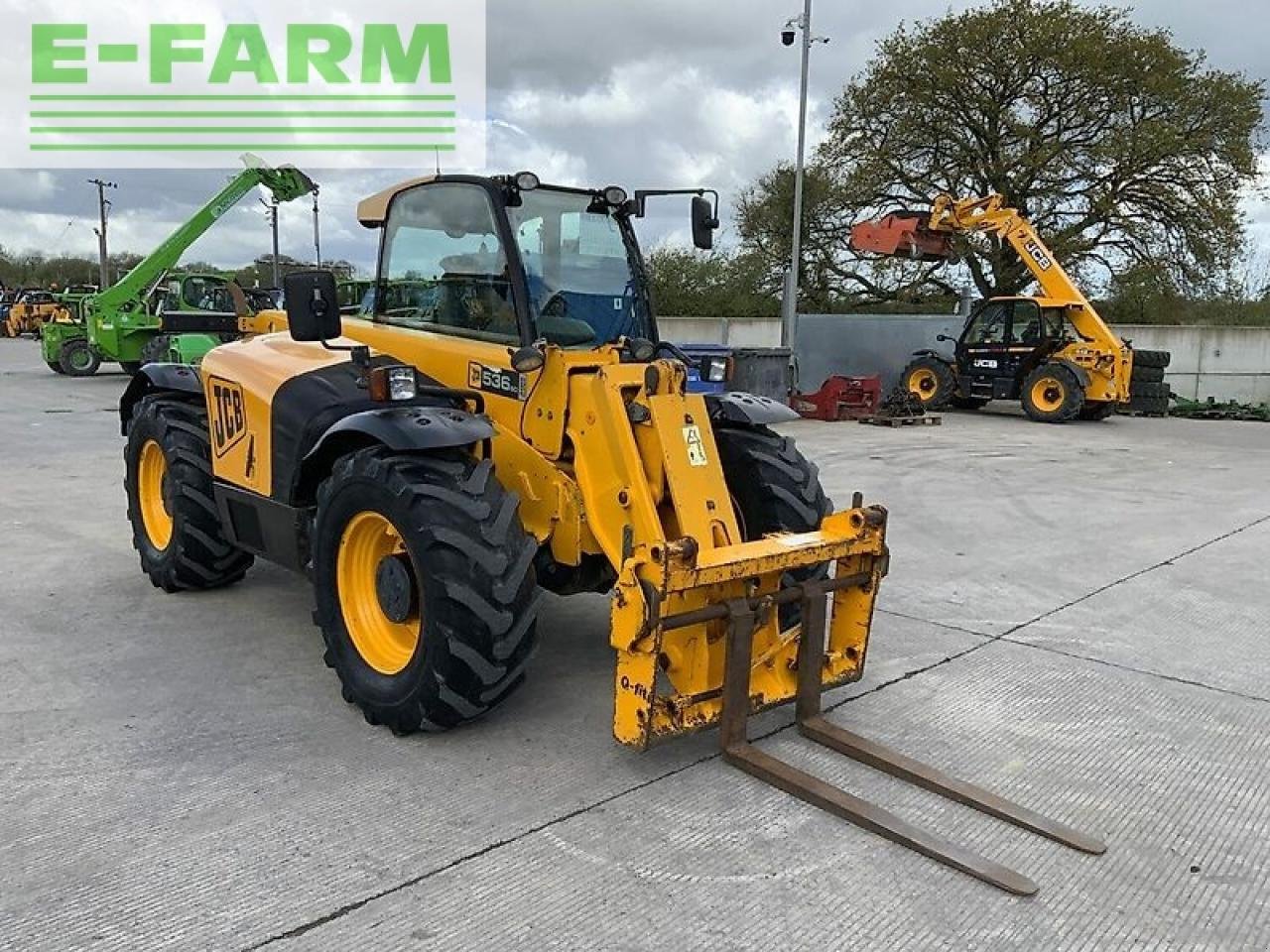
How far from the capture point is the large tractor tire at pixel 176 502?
5.26 m

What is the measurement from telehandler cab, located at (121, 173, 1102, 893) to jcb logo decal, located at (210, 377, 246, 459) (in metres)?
0.02

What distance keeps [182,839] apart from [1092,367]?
15.5 m

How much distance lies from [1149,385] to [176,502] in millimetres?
16620

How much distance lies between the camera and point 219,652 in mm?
4602

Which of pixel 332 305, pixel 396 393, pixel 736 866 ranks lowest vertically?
pixel 736 866

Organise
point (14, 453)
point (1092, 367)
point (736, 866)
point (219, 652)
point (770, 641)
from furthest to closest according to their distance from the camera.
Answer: point (1092, 367) < point (14, 453) < point (219, 652) < point (770, 641) < point (736, 866)

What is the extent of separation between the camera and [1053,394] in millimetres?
16156

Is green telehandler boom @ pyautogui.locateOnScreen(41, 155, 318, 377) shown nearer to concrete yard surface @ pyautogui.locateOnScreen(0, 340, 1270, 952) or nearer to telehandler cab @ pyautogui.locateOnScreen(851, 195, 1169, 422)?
telehandler cab @ pyautogui.locateOnScreen(851, 195, 1169, 422)

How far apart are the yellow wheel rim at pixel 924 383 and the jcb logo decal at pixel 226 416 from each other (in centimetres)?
1399

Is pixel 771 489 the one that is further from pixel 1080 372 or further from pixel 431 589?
pixel 1080 372

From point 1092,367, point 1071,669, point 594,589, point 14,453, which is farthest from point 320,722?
point 1092,367

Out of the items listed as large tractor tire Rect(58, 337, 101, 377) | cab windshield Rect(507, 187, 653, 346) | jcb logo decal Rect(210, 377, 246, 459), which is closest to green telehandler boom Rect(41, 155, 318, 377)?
large tractor tire Rect(58, 337, 101, 377)

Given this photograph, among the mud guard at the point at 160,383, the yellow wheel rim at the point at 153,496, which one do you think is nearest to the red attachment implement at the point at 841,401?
the mud guard at the point at 160,383

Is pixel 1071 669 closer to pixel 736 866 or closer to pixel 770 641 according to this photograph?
pixel 770 641
